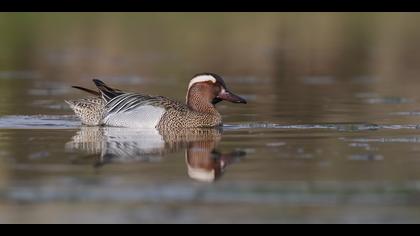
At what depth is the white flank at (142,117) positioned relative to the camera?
15070 millimetres

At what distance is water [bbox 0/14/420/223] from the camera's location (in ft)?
31.1

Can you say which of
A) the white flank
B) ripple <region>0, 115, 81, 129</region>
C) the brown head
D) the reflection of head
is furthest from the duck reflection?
the brown head

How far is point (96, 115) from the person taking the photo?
15.7m

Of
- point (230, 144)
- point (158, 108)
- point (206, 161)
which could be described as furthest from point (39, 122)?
point (206, 161)

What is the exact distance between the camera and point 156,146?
43.1 feet

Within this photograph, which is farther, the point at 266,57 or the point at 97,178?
the point at 266,57

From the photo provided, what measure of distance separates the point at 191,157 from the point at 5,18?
28.1 m

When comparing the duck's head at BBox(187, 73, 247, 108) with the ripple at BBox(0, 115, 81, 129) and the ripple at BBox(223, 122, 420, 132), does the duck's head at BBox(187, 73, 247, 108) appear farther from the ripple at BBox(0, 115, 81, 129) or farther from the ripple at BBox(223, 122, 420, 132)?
the ripple at BBox(0, 115, 81, 129)

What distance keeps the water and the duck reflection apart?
2 cm

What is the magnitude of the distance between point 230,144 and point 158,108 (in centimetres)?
209

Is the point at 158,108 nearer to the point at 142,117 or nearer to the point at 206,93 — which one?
the point at 142,117
